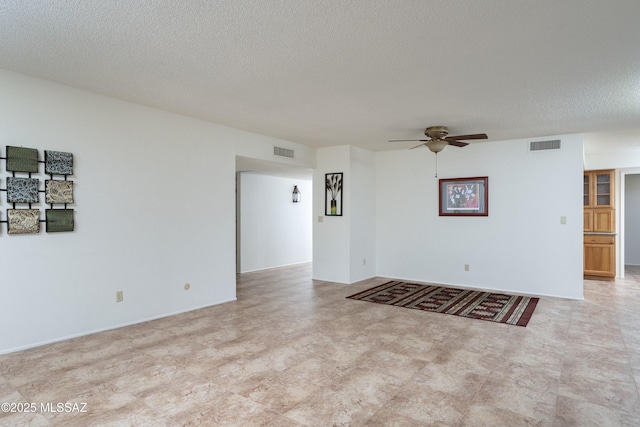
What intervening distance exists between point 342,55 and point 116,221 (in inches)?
118

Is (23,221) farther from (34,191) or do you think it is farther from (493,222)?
(493,222)

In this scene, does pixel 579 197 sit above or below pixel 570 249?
above

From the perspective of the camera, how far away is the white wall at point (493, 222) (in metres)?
5.73

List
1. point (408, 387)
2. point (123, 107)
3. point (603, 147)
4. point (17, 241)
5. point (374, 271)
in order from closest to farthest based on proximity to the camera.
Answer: point (408, 387), point (17, 241), point (123, 107), point (603, 147), point (374, 271)

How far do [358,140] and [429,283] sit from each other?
2925 mm

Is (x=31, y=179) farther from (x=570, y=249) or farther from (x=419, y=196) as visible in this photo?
(x=570, y=249)

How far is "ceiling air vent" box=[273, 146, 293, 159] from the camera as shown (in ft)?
19.8

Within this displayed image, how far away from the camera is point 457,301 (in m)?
5.41

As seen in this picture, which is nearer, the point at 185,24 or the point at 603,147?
the point at 185,24

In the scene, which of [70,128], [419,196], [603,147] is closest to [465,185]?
[419,196]

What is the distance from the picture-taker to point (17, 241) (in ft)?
11.0

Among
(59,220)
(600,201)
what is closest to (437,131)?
(59,220)

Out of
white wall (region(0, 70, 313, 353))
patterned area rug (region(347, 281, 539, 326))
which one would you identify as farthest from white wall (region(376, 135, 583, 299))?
white wall (region(0, 70, 313, 353))

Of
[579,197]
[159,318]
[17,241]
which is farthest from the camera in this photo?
[579,197]
